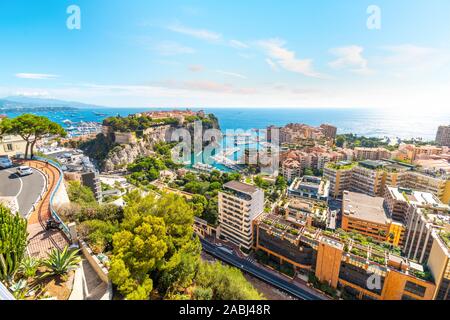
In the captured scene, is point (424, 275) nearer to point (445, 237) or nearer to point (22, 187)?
point (445, 237)

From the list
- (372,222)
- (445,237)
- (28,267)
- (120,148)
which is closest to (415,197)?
(372,222)

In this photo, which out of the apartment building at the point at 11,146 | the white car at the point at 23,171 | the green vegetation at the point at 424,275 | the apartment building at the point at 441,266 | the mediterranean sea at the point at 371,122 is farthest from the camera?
the mediterranean sea at the point at 371,122

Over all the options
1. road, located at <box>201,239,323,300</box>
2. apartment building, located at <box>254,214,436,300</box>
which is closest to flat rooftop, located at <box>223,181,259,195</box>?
apartment building, located at <box>254,214,436,300</box>

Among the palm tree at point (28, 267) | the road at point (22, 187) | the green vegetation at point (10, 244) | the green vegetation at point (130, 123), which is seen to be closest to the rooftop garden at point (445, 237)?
the palm tree at point (28, 267)

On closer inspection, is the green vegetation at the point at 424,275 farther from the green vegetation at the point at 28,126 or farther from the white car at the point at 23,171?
the green vegetation at the point at 28,126
